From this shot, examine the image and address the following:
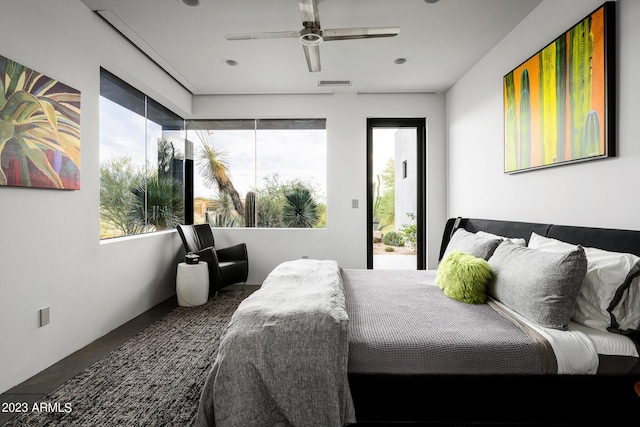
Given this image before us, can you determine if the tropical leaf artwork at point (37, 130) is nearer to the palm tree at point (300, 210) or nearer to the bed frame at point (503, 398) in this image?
the bed frame at point (503, 398)

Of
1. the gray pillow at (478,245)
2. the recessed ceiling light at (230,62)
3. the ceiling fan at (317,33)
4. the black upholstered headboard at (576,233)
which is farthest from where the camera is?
the recessed ceiling light at (230,62)

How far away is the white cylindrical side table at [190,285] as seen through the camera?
3779 mm

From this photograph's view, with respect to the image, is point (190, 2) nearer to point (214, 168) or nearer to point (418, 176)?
point (214, 168)

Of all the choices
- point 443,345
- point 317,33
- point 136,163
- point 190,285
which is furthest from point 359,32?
point 190,285

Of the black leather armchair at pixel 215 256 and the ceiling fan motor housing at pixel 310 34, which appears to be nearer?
the ceiling fan motor housing at pixel 310 34

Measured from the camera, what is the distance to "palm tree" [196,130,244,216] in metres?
5.07

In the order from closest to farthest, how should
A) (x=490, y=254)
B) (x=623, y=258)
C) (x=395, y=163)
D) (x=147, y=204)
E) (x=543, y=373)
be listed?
(x=543, y=373)
(x=623, y=258)
(x=490, y=254)
(x=147, y=204)
(x=395, y=163)

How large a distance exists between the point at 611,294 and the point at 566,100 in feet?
4.44

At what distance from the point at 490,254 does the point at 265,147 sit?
3498 millimetres

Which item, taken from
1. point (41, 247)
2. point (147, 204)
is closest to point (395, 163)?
point (147, 204)

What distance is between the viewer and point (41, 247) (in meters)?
2.32

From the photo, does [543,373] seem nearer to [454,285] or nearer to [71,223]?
[454,285]

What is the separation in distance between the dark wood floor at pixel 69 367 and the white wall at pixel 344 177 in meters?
1.86

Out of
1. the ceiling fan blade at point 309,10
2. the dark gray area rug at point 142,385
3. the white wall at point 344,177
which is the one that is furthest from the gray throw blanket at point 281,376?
the white wall at point 344,177
